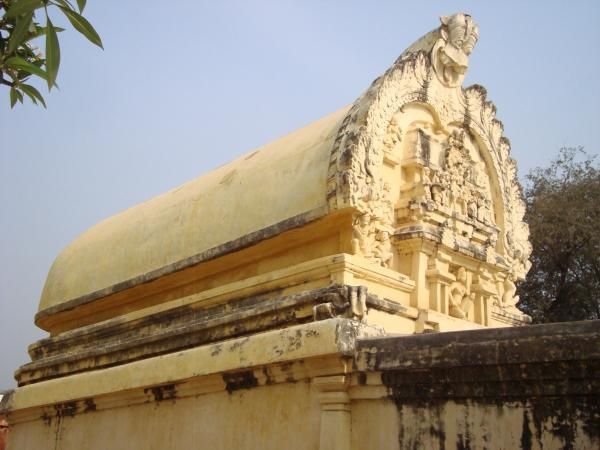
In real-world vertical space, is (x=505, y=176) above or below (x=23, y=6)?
above

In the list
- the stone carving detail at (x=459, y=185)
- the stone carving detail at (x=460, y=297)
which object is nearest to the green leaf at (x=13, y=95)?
the stone carving detail at (x=459, y=185)

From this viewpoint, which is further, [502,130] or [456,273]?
[502,130]

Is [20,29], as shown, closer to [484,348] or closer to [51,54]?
[51,54]

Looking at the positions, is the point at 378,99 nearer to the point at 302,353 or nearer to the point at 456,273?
the point at 456,273

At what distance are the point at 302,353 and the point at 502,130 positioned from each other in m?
4.95

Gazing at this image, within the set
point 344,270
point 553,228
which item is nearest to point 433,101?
point 344,270

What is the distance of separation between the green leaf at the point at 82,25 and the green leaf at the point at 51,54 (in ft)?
0.28

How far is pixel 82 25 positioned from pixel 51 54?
0.18m

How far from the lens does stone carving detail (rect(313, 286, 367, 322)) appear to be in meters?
6.12

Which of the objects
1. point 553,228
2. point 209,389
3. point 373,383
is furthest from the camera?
point 553,228

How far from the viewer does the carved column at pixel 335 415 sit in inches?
200

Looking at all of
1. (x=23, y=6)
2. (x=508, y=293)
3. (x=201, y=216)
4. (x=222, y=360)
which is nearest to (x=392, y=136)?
(x=201, y=216)

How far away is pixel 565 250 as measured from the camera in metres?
16.1

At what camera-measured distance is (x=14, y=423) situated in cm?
944
